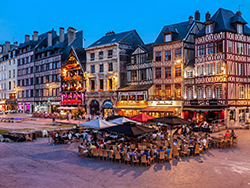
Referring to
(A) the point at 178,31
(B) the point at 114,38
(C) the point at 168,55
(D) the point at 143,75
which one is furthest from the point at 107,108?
(A) the point at 178,31

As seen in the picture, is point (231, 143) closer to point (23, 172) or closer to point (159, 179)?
point (159, 179)

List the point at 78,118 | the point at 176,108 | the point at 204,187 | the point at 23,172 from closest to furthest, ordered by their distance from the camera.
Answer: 1. the point at 204,187
2. the point at 23,172
3. the point at 176,108
4. the point at 78,118

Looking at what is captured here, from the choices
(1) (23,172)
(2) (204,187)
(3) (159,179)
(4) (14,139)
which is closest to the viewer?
(2) (204,187)

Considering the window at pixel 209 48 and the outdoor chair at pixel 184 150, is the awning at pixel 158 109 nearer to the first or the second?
the window at pixel 209 48

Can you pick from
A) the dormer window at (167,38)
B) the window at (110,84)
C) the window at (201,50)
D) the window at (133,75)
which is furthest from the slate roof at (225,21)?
the window at (110,84)

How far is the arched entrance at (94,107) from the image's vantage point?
144 ft

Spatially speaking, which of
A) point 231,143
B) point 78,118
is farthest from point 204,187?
point 78,118

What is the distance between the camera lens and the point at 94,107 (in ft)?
146

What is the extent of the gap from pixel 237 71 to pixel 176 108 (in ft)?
26.1

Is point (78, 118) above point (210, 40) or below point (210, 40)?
below

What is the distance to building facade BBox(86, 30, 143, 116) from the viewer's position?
40812mm

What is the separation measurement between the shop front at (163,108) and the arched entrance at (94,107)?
10.9 metres

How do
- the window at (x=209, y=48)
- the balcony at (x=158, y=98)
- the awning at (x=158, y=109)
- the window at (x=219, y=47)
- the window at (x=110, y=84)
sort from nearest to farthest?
the window at (x=219, y=47)
the window at (x=209, y=48)
the awning at (x=158, y=109)
the balcony at (x=158, y=98)
the window at (x=110, y=84)

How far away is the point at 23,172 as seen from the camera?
40.7 ft
